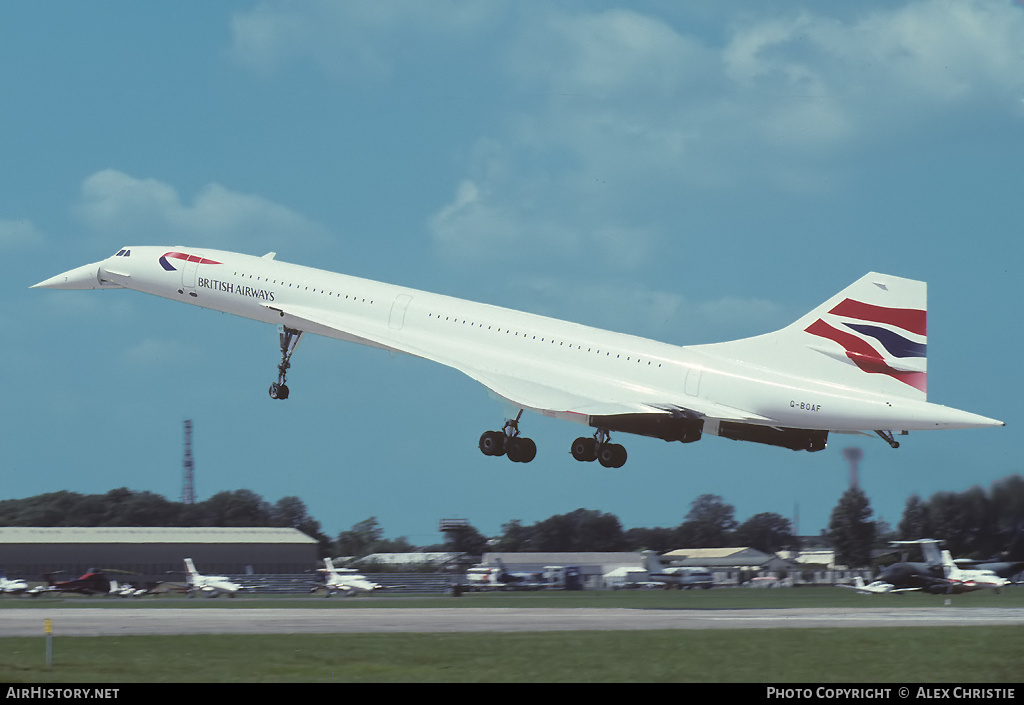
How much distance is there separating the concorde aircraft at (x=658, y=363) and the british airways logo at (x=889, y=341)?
0.06 ft

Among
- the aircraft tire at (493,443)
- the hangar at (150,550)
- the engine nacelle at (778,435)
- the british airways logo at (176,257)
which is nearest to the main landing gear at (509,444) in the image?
the aircraft tire at (493,443)

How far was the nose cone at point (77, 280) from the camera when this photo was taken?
121 feet

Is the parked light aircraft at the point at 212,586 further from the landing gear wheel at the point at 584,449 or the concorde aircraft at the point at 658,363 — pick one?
the landing gear wheel at the point at 584,449

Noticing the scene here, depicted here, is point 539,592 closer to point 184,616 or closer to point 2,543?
point 184,616

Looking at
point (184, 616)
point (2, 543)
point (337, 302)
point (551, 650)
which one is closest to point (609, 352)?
point (551, 650)

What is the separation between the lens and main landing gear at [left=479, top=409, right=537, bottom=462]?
2823 centimetres

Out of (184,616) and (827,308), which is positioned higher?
(827,308)

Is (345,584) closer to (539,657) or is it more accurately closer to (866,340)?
(539,657)

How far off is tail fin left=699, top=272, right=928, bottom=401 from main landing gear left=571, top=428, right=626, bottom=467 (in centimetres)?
379

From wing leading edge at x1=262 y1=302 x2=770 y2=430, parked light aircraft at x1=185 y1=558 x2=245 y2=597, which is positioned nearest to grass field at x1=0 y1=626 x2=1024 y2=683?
wing leading edge at x1=262 y1=302 x2=770 y2=430
